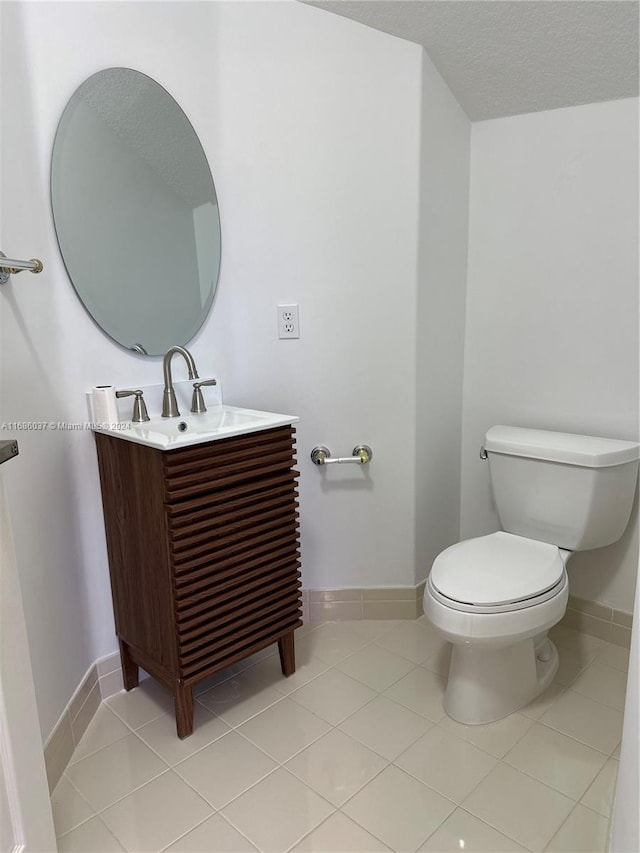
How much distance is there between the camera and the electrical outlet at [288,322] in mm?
2020

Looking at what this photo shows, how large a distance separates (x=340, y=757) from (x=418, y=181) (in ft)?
5.77

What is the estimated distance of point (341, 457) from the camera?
2.14 meters

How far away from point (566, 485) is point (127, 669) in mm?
1505

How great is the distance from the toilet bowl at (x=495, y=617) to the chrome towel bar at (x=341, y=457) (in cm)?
46

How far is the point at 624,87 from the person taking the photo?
1.79 m

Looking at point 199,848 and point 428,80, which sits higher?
point 428,80

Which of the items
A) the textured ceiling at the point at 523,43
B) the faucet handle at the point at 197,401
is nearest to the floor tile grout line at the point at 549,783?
the faucet handle at the point at 197,401

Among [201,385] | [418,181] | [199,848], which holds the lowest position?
[199,848]

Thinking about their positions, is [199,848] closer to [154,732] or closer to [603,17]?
[154,732]

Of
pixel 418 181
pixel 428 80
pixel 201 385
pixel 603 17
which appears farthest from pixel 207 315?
pixel 603 17

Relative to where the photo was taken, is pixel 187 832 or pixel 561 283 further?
pixel 561 283

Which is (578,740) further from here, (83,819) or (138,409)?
(138,409)

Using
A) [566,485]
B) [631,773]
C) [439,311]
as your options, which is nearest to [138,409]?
[439,311]

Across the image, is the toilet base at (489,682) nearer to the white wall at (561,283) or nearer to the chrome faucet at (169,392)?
the white wall at (561,283)
